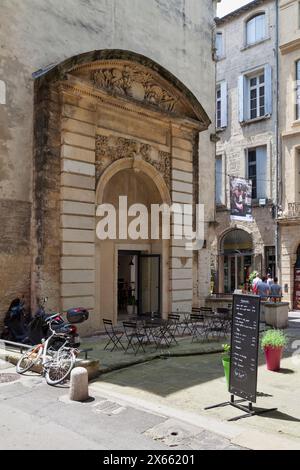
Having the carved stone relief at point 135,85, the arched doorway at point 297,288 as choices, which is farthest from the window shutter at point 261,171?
the carved stone relief at point 135,85

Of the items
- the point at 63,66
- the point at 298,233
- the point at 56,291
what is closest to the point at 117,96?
the point at 63,66

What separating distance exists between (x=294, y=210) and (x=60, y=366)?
55.5ft

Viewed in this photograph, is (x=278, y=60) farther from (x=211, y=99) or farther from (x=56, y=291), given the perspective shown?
(x=56, y=291)

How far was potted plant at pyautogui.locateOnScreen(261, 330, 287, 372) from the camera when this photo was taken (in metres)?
8.84

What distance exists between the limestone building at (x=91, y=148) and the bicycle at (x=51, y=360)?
3124mm

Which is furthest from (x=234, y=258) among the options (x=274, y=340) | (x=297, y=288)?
(x=274, y=340)

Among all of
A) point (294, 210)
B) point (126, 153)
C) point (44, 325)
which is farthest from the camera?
point (294, 210)

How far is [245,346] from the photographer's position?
22.0ft

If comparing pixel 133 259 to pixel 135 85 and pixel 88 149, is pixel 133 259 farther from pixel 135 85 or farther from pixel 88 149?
pixel 135 85

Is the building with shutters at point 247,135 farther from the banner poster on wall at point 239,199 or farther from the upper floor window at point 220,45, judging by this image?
the banner poster on wall at point 239,199

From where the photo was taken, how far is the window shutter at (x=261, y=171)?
23.9 metres

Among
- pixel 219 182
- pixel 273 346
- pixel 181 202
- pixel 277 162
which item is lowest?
pixel 273 346

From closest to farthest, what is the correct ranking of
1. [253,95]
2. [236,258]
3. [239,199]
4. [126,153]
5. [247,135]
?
1. [126,153]
2. [239,199]
3. [247,135]
4. [253,95]
5. [236,258]

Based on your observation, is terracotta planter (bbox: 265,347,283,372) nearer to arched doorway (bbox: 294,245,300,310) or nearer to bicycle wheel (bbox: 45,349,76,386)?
bicycle wheel (bbox: 45,349,76,386)
